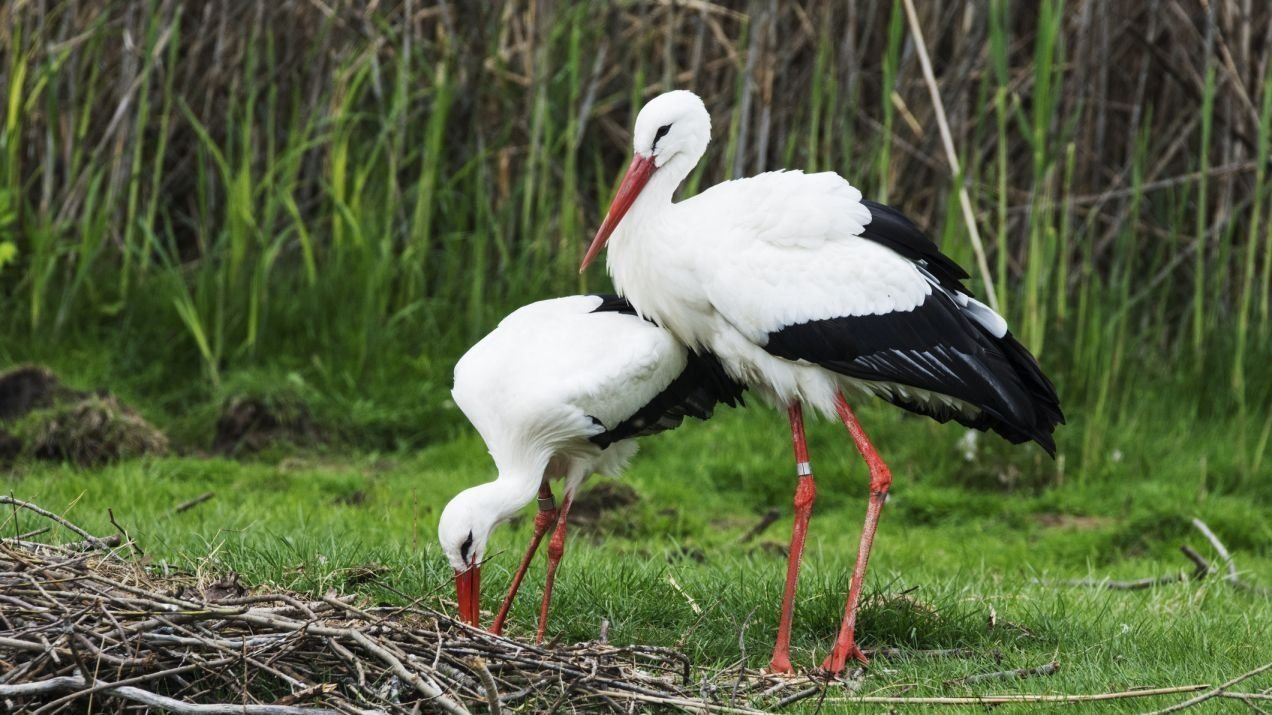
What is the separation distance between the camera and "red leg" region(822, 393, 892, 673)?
4266 millimetres

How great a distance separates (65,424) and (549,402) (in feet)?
10.3

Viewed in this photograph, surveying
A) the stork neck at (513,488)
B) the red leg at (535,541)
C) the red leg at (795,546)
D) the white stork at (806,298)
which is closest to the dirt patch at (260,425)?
the red leg at (535,541)

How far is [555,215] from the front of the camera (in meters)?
8.63

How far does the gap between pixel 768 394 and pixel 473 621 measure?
1112mm

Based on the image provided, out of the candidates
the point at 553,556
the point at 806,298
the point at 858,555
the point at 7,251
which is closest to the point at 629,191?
the point at 806,298

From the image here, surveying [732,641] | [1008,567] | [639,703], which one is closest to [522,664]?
[639,703]

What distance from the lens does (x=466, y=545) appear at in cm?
425

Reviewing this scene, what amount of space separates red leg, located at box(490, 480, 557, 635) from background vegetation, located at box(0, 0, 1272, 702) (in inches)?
27.3

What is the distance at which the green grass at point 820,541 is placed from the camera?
4426 mm

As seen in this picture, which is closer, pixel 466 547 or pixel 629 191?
pixel 466 547

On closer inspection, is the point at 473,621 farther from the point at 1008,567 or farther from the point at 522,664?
the point at 1008,567

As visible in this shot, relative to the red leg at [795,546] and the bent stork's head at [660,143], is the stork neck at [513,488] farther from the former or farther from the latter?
the red leg at [795,546]

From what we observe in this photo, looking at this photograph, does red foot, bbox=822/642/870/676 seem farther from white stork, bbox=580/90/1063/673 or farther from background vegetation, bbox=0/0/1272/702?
background vegetation, bbox=0/0/1272/702

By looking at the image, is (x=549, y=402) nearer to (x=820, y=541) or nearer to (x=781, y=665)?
(x=781, y=665)
